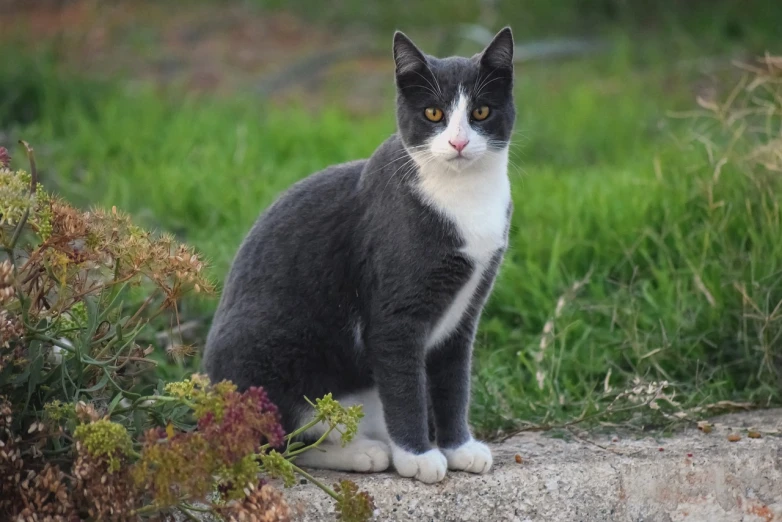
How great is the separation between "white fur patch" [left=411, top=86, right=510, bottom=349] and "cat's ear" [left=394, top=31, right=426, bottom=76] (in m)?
0.14

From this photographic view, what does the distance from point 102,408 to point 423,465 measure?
788 mm

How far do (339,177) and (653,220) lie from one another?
5.31ft

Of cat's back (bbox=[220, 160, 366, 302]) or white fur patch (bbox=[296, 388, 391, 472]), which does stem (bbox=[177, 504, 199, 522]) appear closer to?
white fur patch (bbox=[296, 388, 391, 472])

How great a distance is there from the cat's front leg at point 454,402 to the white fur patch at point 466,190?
0.37ft

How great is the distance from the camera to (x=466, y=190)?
2695 mm

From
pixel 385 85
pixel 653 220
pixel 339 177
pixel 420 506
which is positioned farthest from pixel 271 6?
pixel 420 506

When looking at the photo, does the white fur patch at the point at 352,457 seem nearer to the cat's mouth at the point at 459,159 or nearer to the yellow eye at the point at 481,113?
the cat's mouth at the point at 459,159

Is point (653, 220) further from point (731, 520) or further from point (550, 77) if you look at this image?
point (550, 77)

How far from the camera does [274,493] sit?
2062 millimetres

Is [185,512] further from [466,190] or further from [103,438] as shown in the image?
[466,190]

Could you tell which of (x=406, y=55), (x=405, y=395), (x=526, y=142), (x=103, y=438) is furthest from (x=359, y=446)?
(x=526, y=142)

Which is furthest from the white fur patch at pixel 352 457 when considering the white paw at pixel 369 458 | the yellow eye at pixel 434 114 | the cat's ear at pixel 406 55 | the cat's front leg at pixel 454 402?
the cat's ear at pixel 406 55

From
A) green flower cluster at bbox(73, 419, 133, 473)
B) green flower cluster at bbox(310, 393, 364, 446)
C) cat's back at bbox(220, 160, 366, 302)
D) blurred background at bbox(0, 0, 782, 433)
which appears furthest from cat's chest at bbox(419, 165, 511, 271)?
green flower cluster at bbox(73, 419, 133, 473)

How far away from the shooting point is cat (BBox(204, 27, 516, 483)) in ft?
8.65
